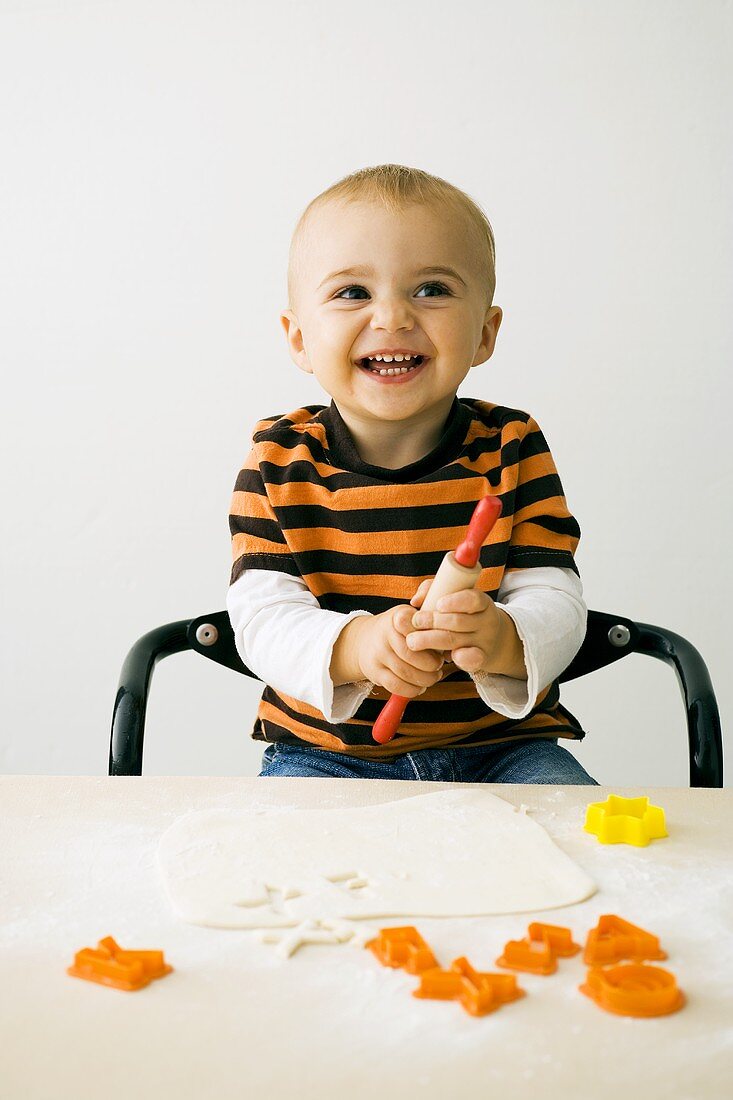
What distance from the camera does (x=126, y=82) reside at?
6.12 ft

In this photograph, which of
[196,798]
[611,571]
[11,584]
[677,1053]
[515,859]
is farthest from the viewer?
[11,584]

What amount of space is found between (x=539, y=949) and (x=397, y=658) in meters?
0.31

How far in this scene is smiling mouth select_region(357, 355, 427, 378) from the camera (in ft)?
3.22

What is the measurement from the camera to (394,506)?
39.4 inches

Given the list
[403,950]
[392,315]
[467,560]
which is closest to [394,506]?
[392,315]

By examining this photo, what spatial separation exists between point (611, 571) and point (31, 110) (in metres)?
1.16

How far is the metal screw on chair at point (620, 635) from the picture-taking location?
0.98 meters

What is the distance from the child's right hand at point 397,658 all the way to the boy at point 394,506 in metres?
0.09

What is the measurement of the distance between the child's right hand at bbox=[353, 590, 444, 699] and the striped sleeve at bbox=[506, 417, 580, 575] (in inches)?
7.7

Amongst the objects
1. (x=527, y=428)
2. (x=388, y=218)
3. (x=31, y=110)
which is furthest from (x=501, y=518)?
(x=31, y=110)

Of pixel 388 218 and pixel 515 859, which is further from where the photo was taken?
pixel 388 218

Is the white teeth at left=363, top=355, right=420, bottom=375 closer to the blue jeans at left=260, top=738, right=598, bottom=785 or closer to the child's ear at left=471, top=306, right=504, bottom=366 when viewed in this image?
the child's ear at left=471, top=306, right=504, bottom=366

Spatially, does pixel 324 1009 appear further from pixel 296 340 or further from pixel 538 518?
pixel 296 340

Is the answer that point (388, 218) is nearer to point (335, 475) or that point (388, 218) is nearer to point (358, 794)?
point (335, 475)
